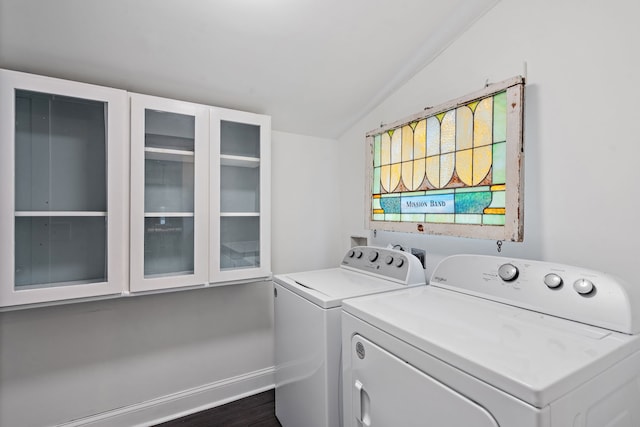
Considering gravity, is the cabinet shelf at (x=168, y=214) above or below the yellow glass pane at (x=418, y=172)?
below

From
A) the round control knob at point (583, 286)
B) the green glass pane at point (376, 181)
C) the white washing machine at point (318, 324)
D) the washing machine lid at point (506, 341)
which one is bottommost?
the white washing machine at point (318, 324)

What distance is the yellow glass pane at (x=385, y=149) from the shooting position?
1779mm

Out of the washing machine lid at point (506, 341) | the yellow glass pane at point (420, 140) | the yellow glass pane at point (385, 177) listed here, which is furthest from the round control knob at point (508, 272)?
the yellow glass pane at point (385, 177)

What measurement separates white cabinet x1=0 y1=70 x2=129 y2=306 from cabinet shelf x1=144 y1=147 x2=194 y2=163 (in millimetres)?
126

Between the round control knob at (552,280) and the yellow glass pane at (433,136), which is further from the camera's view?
the yellow glass pane at (433,136)

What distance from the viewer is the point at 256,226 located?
6.06 feet

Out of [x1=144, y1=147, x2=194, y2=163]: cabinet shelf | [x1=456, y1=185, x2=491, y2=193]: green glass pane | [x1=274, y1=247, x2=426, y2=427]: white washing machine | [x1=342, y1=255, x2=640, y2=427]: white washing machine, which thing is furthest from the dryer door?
[x1=144, y1=147, x2=194, y2=163]: cabinet shelf

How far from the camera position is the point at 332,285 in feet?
4.68

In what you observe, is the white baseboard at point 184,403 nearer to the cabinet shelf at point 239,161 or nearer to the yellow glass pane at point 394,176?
the cabinet shelf at point 239,161

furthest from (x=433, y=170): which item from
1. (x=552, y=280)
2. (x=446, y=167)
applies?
(x=552, y=280)

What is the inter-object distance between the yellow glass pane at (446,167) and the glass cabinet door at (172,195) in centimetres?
123

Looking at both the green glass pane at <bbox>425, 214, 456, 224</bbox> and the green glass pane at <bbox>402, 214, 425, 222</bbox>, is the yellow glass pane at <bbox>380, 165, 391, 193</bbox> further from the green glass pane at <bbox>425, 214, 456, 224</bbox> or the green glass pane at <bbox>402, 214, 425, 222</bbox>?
the green glass pane at <bbox>425, 214, 456, 224</bbox>

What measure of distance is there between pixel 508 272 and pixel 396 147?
35.6 inches

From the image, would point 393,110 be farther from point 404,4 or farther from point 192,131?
point 192,131
